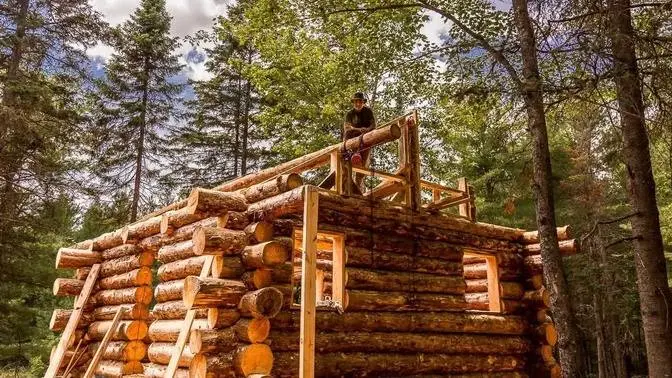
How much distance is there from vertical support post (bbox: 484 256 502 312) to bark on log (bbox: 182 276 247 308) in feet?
20.2

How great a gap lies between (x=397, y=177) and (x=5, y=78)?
13.2 m

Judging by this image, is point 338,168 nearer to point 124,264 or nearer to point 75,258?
point 124,264

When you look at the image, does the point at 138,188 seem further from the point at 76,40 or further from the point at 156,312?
the point at 156,312

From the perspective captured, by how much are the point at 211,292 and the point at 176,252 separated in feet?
10.7

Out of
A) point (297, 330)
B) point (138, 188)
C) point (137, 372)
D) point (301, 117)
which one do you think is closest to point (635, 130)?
point (297, 330)

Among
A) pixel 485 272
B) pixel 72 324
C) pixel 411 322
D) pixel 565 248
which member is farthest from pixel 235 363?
pixel 565 248

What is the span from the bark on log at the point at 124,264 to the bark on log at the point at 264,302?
520 cm

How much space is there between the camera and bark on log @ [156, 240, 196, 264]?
991cm

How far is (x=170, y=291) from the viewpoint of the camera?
10.2 m

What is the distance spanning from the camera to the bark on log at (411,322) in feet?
27.1

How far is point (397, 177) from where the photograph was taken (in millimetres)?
9625

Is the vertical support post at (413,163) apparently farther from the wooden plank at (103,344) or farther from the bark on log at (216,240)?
the wooden plank at (103,344)

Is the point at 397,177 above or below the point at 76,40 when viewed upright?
below

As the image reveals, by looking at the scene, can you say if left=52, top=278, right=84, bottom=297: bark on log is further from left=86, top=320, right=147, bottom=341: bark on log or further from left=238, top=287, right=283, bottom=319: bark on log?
left=238, top=287, right=283, bottom=319: bark on log
